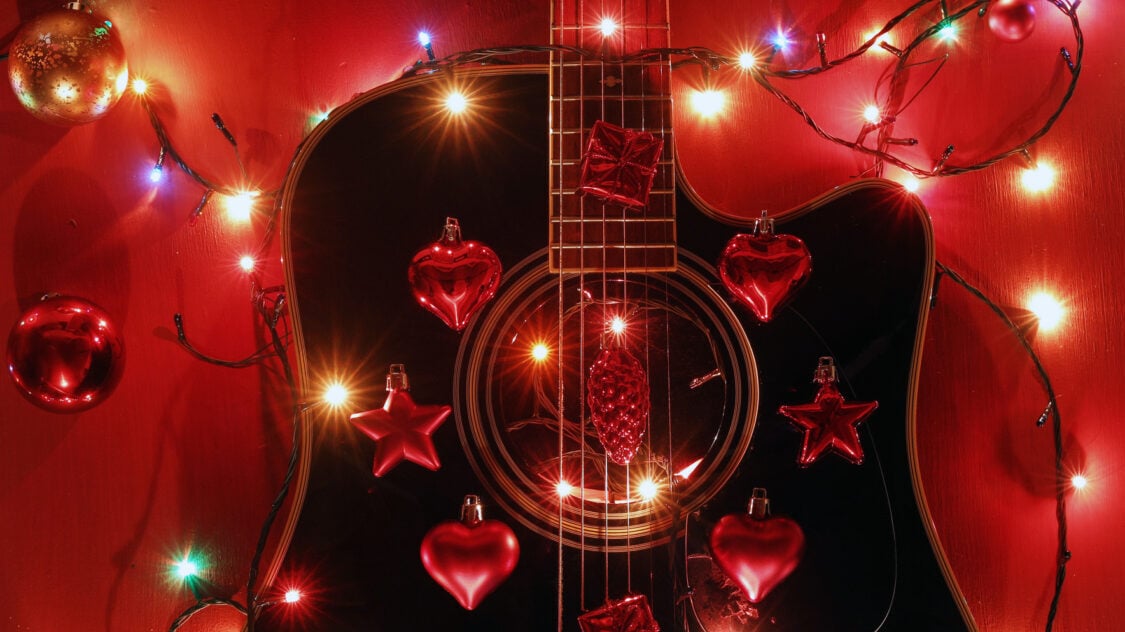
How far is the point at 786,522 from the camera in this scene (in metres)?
0.78

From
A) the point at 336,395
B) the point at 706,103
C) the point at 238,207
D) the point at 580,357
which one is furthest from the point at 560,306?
the point at 238,207

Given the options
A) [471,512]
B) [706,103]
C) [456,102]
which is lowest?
[471,512]

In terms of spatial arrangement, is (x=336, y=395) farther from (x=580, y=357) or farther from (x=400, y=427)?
(x=580, y=357)

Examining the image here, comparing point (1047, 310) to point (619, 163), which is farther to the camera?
point (1047, 310)

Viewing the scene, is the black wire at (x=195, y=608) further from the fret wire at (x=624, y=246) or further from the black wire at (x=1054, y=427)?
the black wire at (x=1054, y=427)

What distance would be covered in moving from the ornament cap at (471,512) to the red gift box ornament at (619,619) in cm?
15

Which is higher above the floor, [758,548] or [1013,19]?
[1013,19]

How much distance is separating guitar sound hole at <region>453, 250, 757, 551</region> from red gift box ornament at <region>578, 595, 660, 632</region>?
0.21 feet

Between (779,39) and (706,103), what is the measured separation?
14 centimetres

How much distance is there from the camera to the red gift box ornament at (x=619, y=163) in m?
0.73

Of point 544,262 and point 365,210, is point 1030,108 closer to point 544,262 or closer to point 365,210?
point 544,262

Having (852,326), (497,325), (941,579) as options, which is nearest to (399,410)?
(497,325)

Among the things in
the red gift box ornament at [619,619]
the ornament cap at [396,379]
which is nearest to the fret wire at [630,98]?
the ornament cap at [396,379]

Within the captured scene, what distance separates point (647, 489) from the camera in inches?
31.9
